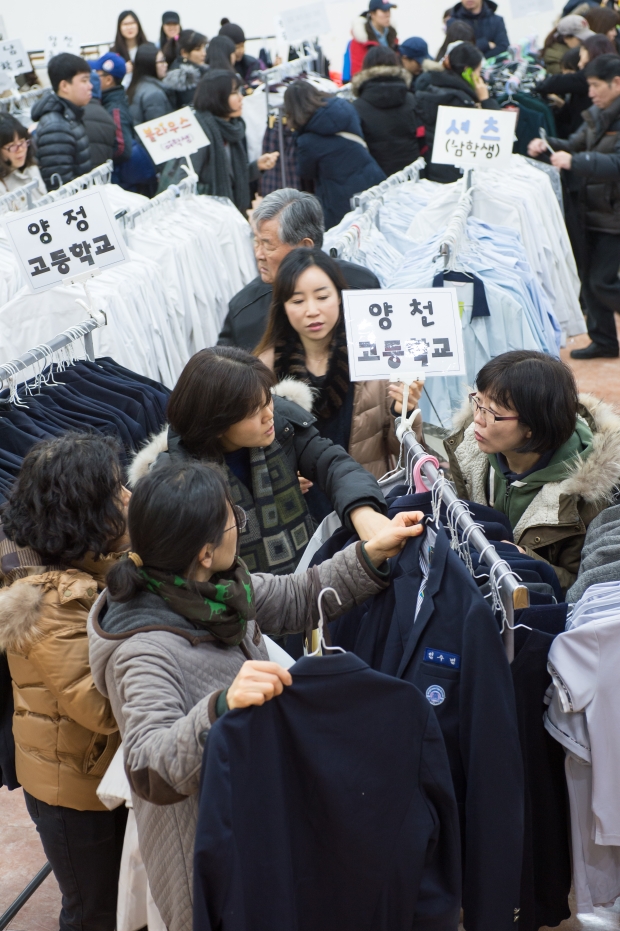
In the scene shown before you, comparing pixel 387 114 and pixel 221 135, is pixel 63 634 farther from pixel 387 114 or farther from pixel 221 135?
pixel 387 114

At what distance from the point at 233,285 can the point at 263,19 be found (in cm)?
969

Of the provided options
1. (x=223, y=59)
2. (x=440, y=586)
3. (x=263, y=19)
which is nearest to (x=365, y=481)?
(x=440, y=586)

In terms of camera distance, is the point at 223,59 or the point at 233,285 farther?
the point at 223,59

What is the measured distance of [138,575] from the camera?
146 centimetres

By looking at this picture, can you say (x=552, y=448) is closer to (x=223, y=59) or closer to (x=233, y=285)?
(x=233, y=285)

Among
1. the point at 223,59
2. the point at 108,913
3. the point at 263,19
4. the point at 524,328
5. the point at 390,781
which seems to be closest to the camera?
the point at 390,781

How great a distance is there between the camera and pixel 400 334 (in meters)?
2.20

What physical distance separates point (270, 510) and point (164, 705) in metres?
0.79

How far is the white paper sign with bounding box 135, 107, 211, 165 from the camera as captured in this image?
483 cm

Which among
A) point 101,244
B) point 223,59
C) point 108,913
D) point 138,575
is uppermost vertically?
point 223,59

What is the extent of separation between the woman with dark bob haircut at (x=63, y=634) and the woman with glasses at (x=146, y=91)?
567 cm

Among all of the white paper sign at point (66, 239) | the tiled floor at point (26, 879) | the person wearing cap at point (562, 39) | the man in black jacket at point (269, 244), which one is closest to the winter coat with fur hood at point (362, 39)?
the person wearing cap at point (562, 39)

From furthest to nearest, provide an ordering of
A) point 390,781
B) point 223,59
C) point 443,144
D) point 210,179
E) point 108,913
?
1. point 223,59
2. point 210,179
3. point 443,144
4. point 108,913
5. point 390,781

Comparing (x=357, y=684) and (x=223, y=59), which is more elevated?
(x=223, y=59)
